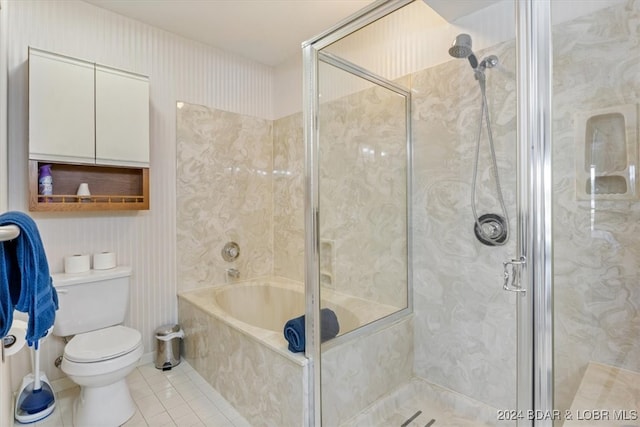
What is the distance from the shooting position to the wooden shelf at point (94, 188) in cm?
192

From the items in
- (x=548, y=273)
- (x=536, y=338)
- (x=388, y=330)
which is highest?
(x=548, y=273)

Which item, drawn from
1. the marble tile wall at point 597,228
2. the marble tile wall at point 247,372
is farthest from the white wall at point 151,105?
the marble tile wall at point 597,228

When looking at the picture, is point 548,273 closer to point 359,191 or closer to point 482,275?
point 482,275

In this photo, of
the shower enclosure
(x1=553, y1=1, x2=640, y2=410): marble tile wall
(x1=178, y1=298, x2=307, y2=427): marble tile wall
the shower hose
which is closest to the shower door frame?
the shower enclosure

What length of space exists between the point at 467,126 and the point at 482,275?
2.78 feet

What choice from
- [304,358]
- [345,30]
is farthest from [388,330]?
[345,30]

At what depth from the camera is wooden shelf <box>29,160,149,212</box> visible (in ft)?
6.29

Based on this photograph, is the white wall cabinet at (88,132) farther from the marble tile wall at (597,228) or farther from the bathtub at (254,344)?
the marble tile wall at (597,228)

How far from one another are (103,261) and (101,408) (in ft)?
2.88

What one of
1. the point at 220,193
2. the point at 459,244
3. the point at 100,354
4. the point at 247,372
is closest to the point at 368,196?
the point at 459,244

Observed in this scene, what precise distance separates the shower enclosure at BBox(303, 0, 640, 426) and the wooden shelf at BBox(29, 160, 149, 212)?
1403mm

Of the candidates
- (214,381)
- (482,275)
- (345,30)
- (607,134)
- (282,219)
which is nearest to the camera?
(607,134)

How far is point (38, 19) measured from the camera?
6.55 ft

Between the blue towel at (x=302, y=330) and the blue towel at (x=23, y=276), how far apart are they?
1008 mm
